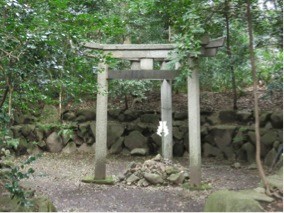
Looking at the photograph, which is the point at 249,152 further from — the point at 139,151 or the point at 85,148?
the point at 85,148

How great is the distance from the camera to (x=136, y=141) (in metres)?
8.36

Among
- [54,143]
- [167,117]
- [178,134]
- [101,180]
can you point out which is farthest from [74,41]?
[54,143]

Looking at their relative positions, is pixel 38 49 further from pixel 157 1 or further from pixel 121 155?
pixel 121 155

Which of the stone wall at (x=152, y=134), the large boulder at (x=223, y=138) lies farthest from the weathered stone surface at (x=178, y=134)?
the large boulder at (x=223, y=138)

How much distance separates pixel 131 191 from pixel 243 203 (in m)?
2.76

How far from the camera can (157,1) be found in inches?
225

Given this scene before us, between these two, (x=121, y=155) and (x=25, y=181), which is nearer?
(x=25, y=181)

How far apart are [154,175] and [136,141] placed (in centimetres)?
297

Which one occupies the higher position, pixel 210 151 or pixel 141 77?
pixel 141 77

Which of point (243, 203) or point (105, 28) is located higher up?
point (105, 28)

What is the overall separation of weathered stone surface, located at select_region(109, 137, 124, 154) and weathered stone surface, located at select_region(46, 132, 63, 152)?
1.46 meters

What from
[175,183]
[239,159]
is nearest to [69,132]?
[175,183]

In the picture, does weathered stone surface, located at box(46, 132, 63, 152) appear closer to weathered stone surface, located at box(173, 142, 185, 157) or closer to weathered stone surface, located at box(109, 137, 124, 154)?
weathered stone surface, located at box(109, 137, 124, 154)

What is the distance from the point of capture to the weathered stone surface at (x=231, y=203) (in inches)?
104
